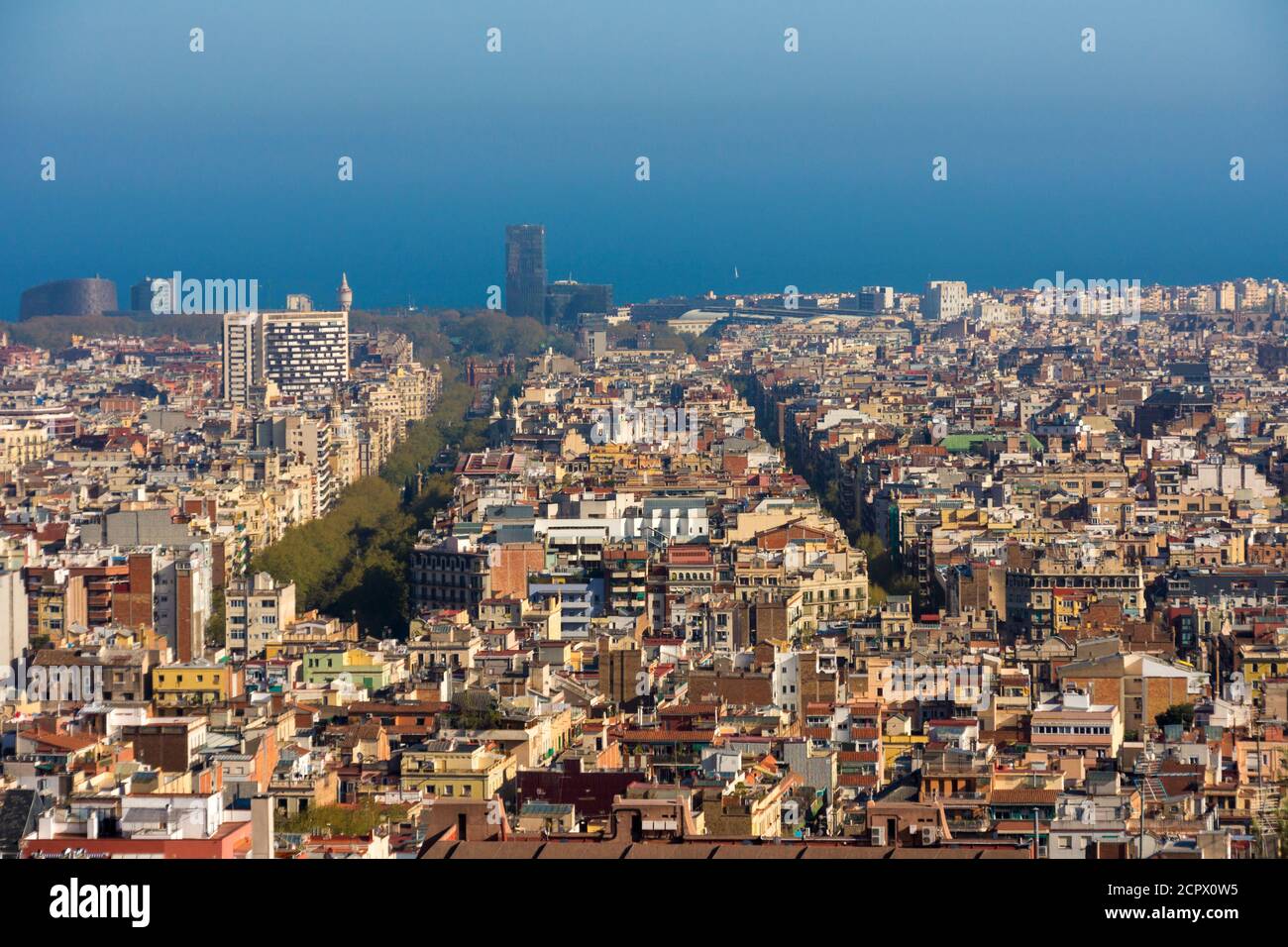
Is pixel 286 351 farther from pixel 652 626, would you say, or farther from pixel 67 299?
pixel 652 626

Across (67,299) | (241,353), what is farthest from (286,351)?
(67,299)

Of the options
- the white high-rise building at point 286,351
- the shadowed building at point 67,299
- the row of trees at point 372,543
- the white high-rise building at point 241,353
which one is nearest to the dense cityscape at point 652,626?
the row of trees at point 372,543

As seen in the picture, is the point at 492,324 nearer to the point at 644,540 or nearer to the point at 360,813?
the point at 644,540

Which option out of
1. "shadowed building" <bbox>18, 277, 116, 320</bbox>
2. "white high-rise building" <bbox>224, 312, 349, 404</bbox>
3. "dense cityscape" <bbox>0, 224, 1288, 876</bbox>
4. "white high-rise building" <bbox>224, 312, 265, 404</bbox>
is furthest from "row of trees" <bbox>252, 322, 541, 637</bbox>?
"shadowed building" <bbox>18, 277, 116, 320</bbox>

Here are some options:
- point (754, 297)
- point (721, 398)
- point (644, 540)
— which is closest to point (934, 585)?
point (644, 540)

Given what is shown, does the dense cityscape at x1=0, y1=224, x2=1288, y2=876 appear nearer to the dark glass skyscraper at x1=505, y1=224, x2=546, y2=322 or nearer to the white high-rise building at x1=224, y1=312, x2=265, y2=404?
the white high-rise building at x1=224, y1=312, x2=265, y2=404

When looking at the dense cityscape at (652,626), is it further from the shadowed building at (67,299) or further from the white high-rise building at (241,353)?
the shadowed building at (67,299)
